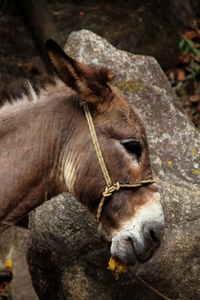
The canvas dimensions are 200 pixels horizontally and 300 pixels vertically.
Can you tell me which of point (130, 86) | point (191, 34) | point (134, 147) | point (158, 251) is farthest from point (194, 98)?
point (134, 147)

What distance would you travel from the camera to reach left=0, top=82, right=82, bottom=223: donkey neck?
2797 millimetres

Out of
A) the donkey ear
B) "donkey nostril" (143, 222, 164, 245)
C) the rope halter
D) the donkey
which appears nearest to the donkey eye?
the donkey

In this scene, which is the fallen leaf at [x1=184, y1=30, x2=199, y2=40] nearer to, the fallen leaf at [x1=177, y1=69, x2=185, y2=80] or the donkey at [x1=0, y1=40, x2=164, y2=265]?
the fallen leaf at [x1=177, y1=69, x2=185, y2=80]

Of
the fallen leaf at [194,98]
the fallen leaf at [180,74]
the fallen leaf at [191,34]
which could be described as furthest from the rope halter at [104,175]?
the fallen leaf at [191,34]

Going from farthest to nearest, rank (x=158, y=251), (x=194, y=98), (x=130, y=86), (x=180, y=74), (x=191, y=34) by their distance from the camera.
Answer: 1. (x=191, y=34)
2. (x=180, y=74)
3. (x=194, y=98)
4. (x=130, y=86)
5. (x=158, y=251)

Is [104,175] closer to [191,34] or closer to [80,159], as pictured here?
[80,159]

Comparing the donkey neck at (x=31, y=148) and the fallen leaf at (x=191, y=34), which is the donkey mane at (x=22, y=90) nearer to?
the donkey neck at (x=31, y=148)

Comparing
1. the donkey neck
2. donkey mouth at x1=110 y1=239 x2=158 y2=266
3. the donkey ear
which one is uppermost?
the donkey ear

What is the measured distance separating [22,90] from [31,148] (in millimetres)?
408

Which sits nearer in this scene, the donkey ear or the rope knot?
the donkey ear

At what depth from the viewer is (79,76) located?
269 centimetres

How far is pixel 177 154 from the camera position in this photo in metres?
4.11

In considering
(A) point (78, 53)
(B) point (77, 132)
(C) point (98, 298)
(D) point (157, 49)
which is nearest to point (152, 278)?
(C) point (98, 298)

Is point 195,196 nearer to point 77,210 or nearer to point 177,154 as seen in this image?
point 177,154
